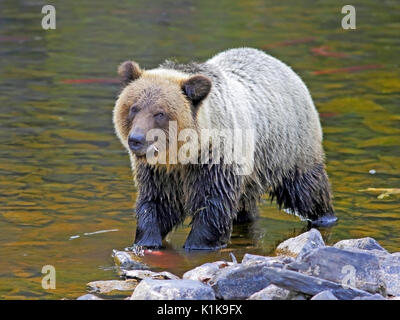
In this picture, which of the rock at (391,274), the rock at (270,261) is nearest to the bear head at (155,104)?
the rock at (270,261)

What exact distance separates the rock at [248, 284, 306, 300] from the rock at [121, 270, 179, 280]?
41.9 inches

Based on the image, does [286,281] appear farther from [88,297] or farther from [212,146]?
[212,146]

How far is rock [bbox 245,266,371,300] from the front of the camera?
6.77 meters

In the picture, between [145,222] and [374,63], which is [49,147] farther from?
[374,63]

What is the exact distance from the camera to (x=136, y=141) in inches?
318

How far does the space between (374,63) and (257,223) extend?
785 centimetres

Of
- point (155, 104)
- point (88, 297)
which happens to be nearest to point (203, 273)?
point (88, 297)

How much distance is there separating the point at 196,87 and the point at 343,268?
218 cm

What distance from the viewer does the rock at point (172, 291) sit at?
6.83 meters

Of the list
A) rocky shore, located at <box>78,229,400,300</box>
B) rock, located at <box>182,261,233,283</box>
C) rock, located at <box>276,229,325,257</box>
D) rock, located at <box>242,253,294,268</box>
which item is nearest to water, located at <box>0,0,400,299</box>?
rock, located at <box>276,229,325,257</box>

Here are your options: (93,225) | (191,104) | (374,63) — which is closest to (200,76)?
(191,104)

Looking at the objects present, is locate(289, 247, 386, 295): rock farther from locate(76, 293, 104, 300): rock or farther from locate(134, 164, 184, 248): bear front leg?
locate(134, 164, 184, 248): bear front leg

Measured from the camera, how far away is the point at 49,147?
1218 centimetres

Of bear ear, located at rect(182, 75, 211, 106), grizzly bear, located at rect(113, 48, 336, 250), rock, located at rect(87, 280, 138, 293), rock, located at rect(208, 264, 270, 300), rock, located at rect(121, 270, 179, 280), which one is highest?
bear ear, located at rect(182, 75, 211, 106)
